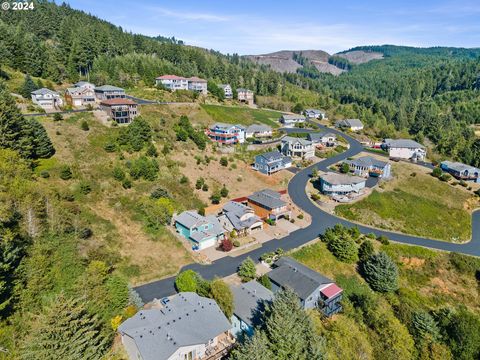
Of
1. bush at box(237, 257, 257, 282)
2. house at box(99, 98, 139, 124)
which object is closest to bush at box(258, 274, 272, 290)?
bush at box(237, 257, 257, 282)

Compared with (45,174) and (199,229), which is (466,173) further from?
(45,174)

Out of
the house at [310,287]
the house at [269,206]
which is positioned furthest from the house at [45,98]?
the house at [310,287]

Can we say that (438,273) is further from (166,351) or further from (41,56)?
(41,56)

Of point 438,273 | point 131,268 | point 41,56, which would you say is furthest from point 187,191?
point 41,56

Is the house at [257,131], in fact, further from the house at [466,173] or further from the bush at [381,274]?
the bush at [381,274]

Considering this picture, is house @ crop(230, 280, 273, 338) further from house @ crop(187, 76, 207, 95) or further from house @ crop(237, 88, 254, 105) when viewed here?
house @ crop(237, 88, 254, 105)

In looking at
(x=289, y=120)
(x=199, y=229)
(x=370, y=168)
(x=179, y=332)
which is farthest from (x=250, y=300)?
(x=289, y=120)
